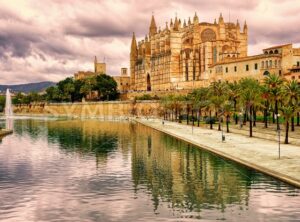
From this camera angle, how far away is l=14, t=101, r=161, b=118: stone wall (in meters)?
119

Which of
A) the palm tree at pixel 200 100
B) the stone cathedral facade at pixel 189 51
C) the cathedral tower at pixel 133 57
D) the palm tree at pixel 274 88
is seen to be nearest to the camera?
the palm tree at pixel 274 88

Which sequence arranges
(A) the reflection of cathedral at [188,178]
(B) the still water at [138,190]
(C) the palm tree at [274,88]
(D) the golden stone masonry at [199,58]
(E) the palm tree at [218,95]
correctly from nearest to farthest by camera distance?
(B) the still water at [138,190]
(A) the reflection of cathedral at [188,178]
(C) the palm tree at [274,88]
(E) the palm tree at [218,95]
(D) the golden stone masonry at [199,58]

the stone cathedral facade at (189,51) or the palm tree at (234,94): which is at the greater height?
the stone cathedral facade at (189,51)

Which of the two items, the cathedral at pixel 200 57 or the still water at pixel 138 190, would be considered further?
the cathedral at pixel 200 57

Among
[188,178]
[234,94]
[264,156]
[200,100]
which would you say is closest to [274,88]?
[234,94]

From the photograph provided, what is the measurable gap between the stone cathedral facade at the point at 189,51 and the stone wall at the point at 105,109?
17.7 m

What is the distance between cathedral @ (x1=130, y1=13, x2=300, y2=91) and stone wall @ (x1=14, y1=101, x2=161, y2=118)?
16473mm

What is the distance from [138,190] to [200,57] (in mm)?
114793

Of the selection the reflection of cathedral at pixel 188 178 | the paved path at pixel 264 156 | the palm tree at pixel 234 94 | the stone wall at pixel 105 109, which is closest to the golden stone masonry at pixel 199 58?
the stone wall at pixel 105 109

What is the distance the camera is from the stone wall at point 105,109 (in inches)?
4678

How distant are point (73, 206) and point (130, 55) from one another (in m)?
163

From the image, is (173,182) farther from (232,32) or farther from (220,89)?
(232,32)

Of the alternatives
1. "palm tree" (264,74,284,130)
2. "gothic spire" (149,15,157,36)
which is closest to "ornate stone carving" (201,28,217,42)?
"gothic spire" (149,15,157,36)

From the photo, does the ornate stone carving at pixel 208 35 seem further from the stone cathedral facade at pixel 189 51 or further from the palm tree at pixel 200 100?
the palm tree at pixel 200 100
